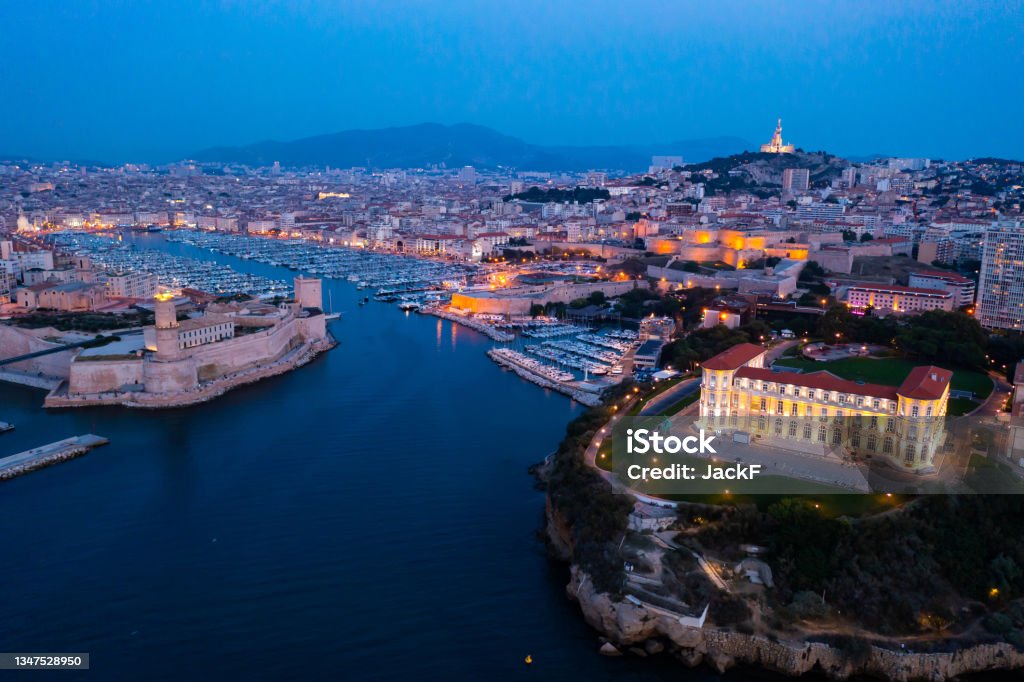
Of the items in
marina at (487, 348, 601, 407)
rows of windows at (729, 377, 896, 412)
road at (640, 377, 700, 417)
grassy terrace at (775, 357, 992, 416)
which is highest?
rows of windows at (729, 377, 896, 412)

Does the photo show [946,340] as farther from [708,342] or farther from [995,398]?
[708,342]

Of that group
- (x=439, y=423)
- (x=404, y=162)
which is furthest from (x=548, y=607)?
(x=404, y=162)

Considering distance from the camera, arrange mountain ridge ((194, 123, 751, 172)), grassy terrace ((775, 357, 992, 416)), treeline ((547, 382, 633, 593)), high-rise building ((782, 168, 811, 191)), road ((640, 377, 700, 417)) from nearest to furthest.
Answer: treeline ((547, 382, 633, 593)) → road ((640, 377, 700, 417)) → grassy terrace ((775, 357, 992, 416)) → high-rise building ((782, 168, 811, 191)) → mountain ridge ((194, 123, 751, 172))

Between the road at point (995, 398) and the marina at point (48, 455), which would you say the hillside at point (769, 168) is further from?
the marina at point (48, 455)

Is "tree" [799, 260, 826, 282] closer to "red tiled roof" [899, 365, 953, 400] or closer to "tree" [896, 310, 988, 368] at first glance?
"tree" [896, 310, 988, 368]

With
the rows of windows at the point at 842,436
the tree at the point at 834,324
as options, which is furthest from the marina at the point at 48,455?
the tree at the point at 834,324

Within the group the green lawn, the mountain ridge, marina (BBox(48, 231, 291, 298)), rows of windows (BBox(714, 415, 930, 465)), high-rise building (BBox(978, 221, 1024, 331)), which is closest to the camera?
rows of windows (BBox(714, 415, 930, 465))

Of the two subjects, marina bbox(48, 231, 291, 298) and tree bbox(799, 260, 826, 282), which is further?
marina bbox(48, 231, 291, 298)

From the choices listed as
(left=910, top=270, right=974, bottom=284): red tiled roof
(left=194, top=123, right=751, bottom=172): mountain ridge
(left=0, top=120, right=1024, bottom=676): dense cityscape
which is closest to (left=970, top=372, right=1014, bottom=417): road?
(left=0, top=120, right=1024, bottom=676): dense cityscape
